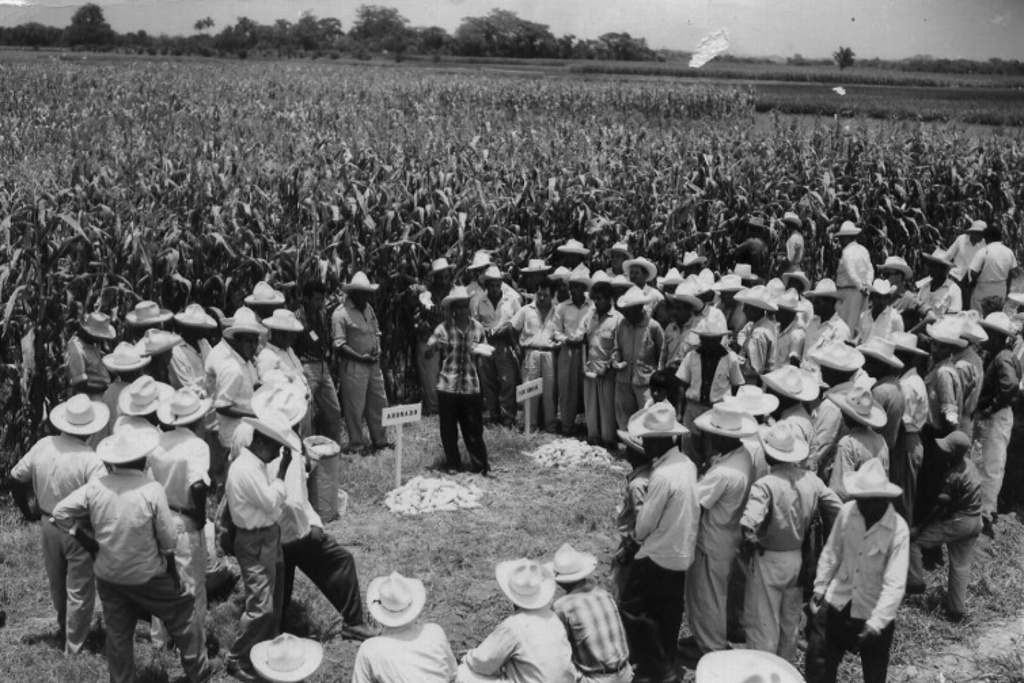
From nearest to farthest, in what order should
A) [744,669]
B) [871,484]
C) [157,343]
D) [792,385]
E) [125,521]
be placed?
[744,669] < [871,484] < [125,521] < [792,385] < [157,343]

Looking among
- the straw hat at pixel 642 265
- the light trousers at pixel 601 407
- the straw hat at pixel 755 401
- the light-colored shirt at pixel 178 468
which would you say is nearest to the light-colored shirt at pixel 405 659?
the light-colored shirt at pixel 178 468

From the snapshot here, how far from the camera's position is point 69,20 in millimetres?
41938

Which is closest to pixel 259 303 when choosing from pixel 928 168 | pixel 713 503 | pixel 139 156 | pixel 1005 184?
pixel 713 503

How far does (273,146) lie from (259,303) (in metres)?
9.05

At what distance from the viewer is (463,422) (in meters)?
10.9

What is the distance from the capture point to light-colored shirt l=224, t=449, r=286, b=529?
666 centimetres

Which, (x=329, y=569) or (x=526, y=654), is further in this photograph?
(x=329, y=569)

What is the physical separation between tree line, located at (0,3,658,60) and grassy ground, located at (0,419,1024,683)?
25.2m

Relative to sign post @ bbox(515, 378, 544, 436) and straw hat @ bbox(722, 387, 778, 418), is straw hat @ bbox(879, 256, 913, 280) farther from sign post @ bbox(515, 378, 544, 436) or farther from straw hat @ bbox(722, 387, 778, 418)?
straw hat @ bbox(722, 387, 778, 418)

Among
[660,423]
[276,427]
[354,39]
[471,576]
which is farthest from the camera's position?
[354,39]

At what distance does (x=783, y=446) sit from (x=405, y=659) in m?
3.11

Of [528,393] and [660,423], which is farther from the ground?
[660,423]

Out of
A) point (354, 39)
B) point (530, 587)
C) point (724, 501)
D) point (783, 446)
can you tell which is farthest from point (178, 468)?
point (354, 39)

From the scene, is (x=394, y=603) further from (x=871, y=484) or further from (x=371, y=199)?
(x=371, y=199)
